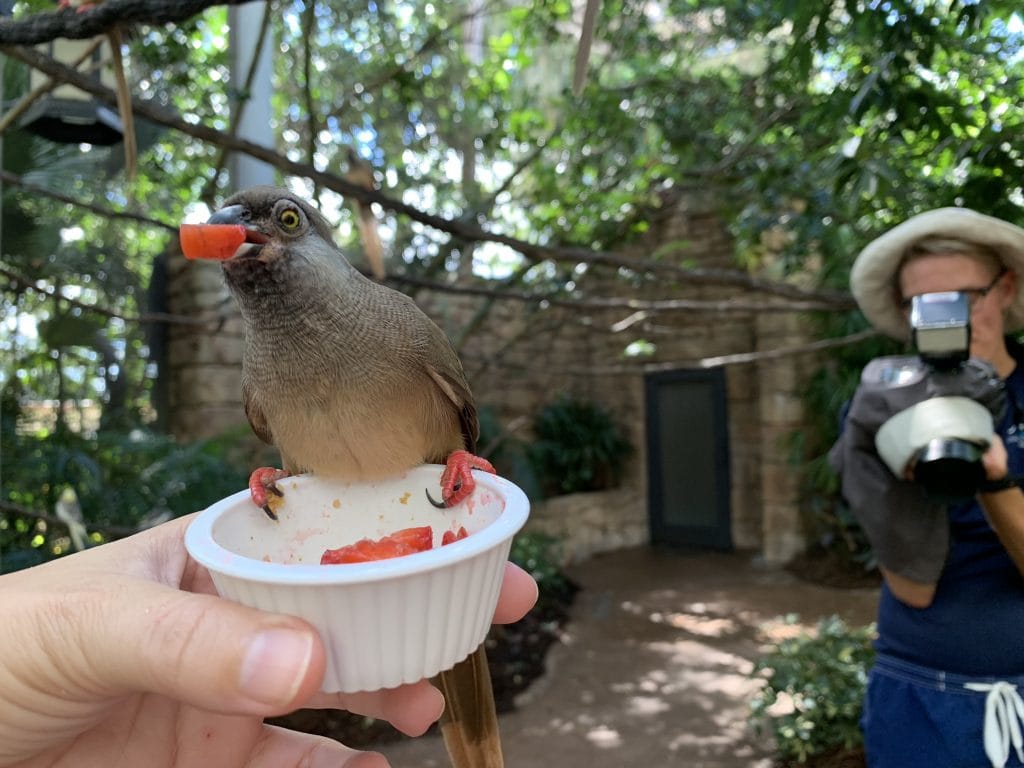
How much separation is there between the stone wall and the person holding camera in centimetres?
399

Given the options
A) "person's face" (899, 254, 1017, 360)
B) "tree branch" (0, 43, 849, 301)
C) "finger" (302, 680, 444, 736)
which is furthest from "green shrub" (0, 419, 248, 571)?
"person's face" (899, 254, 1017, 360)

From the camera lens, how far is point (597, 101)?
508cm

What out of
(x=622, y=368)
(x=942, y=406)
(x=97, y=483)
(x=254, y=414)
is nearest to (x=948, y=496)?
(x=942, y=406)

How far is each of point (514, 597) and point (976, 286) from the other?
1928mm

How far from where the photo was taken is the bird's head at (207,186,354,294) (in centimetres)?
125

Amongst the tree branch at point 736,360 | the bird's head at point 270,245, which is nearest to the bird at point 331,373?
the bird's head at point 270,245

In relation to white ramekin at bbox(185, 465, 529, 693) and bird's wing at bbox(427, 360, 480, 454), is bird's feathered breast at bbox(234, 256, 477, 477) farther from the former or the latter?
white ramekin at bbox(185, 465, 529, 693)

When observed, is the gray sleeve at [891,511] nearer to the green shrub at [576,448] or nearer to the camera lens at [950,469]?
the camera lens at [950,469]

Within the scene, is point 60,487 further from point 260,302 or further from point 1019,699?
point 1019,699

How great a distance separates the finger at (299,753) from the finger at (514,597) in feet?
1.26

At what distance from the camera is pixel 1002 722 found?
1924mm

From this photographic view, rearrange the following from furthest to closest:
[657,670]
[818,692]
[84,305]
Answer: [657,670], [818,692], [84,305]

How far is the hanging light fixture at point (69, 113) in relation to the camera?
279cm

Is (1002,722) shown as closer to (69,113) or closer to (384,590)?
(384,590)
